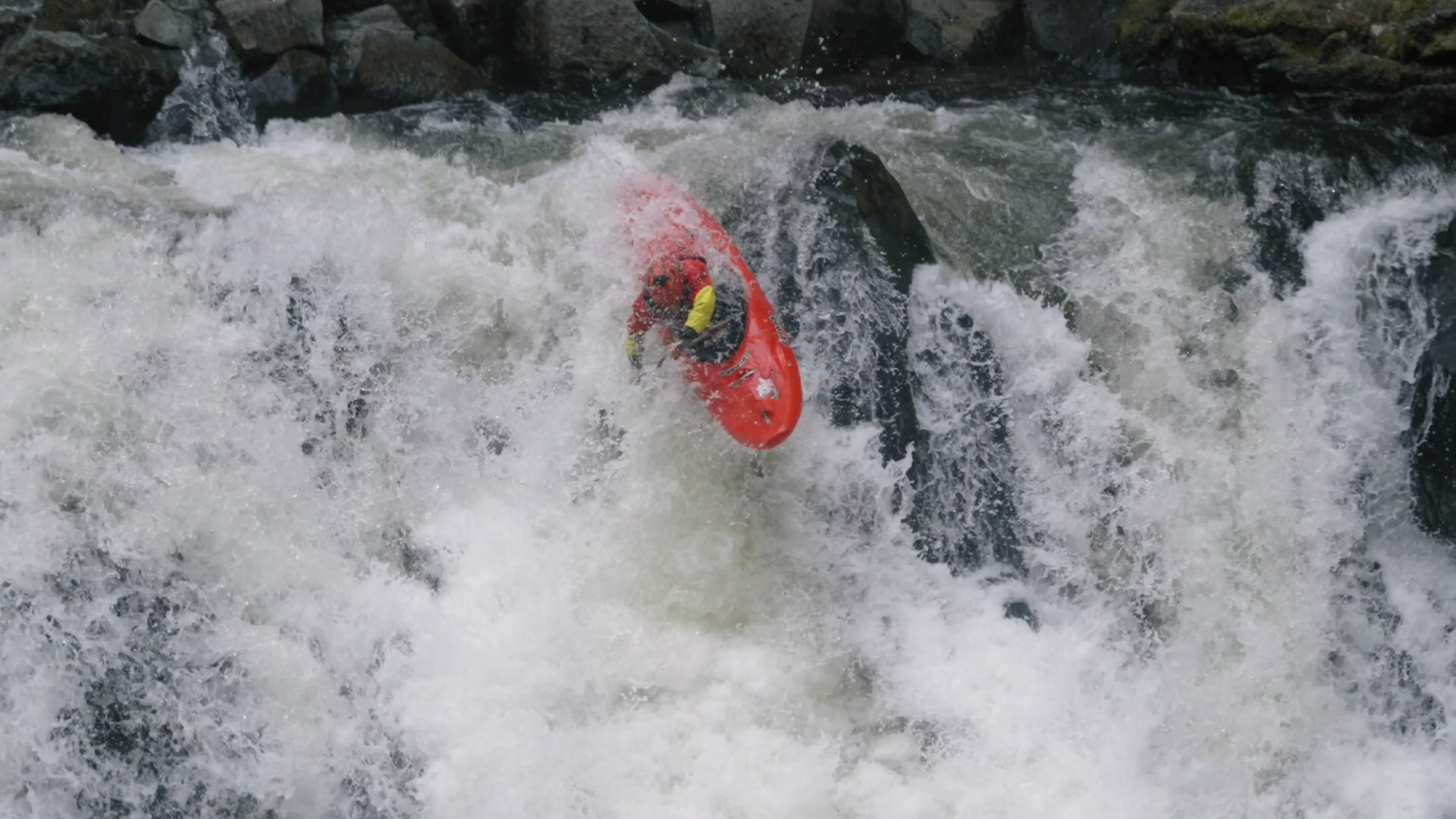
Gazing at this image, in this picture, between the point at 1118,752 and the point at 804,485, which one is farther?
the point at 804,485

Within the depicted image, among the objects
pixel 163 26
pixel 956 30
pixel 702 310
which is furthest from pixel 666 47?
pixel 702 310

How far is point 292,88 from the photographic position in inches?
263

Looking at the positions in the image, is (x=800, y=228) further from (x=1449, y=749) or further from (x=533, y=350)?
(x=1449, y=749)

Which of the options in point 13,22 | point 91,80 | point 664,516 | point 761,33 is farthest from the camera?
point 761,33

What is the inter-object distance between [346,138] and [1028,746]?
4.19 metres

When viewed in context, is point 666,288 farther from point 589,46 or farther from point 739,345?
point 589,46

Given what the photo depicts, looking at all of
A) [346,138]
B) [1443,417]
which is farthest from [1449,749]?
[346,138]

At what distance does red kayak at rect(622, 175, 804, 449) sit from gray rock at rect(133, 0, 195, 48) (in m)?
2.55

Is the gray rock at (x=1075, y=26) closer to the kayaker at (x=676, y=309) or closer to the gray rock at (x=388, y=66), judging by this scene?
the gray rock at (x=388, y=66)

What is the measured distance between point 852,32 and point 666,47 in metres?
1.08

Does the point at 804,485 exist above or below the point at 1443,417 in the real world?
below

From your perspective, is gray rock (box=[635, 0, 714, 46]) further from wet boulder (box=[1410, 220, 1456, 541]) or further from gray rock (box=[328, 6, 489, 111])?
wet boulder (box=[1410, 220, 1456, 541])

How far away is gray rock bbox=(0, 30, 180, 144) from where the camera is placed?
19.9ft

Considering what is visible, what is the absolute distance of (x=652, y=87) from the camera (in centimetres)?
720
